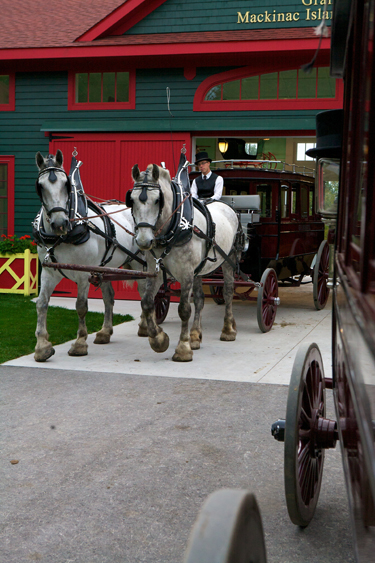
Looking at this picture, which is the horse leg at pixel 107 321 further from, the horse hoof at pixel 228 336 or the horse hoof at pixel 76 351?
the horse hoof at pixel 228 336

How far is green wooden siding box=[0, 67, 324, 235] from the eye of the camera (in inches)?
469

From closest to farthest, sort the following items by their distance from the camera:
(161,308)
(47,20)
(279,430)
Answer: (279,430) < (161,308) < (47,20)

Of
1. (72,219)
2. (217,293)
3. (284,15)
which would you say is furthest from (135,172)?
(284,15)

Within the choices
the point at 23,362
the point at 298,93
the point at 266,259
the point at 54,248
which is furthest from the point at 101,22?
the point at 23,362

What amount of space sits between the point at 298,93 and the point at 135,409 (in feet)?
27.4

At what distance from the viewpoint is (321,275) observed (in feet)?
37.2

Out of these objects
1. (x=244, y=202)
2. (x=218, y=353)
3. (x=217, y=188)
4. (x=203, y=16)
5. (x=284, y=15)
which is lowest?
(x=218, y=353)

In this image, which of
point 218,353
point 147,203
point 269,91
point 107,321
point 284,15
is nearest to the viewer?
point 147,203

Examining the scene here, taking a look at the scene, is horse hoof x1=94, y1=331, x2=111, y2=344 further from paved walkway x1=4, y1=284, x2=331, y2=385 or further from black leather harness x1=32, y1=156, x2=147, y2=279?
black leather harness x1=32, y1=156, x2=147, y2=279

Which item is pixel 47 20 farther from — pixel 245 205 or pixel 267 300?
pixel 267 300

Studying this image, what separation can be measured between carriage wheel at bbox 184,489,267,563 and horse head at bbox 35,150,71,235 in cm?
543

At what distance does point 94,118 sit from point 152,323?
7.10 meters

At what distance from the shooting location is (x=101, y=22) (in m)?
12.2

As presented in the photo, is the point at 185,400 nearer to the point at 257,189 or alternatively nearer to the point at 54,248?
the point at 54,248
